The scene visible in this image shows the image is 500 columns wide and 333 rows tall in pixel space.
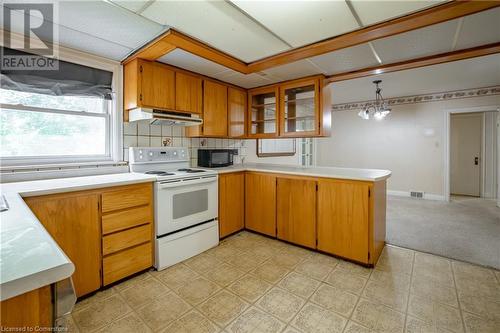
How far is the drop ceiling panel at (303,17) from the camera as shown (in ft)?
5.31

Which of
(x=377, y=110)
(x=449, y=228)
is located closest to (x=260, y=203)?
(x=449, y=228)

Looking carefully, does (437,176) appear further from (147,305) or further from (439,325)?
(147,305)

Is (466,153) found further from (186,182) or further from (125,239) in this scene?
(125,239)

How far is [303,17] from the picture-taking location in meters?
1.77

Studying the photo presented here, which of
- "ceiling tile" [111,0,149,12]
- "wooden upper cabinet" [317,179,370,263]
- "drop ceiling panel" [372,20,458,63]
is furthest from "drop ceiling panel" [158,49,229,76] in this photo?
"wooden upper cabinet" [317,179,370,263]

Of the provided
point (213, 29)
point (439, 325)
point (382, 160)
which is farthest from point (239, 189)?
point (382, 160)

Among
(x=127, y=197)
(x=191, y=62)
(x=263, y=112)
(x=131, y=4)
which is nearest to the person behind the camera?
(x=131, y=4)

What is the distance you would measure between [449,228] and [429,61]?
2.43 meters

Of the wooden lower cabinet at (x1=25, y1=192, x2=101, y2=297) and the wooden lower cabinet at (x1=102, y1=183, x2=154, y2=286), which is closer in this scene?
the wooden lower cabinet at (x1=25, y1=192, x2=101, y2=297)

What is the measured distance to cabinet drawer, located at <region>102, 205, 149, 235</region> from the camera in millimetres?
1986

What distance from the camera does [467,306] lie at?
177cm

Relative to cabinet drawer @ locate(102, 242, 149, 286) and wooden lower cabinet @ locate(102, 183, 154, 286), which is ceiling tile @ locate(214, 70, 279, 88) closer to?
wooden lower cabinet @ locate(102, 183, 154, 286)

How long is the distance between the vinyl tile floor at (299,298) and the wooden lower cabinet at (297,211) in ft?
0.96

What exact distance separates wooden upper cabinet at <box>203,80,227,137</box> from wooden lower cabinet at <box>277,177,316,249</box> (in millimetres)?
1136
